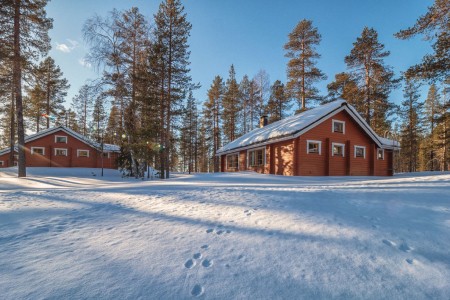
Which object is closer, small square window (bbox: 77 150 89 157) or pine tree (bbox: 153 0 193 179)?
pine tree (bbox: 153 0 193 179)

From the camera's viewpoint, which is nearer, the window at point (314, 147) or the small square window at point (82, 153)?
the window at point (314, 147)

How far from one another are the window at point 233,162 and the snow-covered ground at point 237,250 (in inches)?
672

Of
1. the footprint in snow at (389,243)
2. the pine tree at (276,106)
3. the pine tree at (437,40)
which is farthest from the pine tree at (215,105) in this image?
the footprint in snow at (389,243)

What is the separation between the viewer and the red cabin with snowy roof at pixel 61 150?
25078 millimetres

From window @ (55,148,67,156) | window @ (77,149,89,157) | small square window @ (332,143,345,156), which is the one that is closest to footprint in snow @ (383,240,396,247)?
small square window @ (332,143,345,156)

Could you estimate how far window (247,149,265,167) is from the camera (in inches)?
710

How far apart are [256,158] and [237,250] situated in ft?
52.7

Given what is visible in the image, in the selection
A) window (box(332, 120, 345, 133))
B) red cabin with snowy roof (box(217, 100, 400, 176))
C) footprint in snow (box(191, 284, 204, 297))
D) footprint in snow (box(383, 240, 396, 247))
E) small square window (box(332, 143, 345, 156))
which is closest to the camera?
footprint in snow (box(191, 284, 204, 297))

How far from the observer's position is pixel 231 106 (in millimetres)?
30172

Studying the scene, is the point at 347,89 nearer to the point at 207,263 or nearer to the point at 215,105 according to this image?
the point at 215,105

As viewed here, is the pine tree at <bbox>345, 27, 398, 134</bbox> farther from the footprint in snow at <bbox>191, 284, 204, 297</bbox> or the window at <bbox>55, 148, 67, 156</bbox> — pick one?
the window at <bbox>55, 148, 67, 156</bbox>

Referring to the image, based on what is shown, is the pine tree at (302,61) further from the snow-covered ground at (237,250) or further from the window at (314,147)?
the snow-covered ground at (237,250)

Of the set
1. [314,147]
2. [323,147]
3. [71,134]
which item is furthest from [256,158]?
[71,134]

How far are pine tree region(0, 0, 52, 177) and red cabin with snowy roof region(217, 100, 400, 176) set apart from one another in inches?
631
